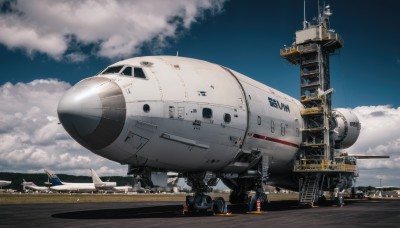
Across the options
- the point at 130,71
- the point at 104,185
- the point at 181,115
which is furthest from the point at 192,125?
the point at 104,185

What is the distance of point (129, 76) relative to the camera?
1892 centimetres

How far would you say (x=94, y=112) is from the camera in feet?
55.8

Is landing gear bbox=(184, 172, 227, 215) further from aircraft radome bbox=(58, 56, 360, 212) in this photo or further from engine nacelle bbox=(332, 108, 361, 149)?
engine nacelle bbox=(332, 108, 361, 149)

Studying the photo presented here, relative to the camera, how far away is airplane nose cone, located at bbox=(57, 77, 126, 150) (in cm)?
1700

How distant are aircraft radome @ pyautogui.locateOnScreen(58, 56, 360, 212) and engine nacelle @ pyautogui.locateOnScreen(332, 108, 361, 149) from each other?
46.0 ft

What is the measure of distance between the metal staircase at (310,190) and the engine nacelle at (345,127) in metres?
6.31

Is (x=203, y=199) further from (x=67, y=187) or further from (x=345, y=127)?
(x=67, y=187)

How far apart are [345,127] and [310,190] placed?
9.86 metres

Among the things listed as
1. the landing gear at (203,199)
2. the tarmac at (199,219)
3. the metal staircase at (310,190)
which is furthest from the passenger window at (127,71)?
the metal staircase at (310,190)

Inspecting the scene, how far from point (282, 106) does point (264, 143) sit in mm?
4896

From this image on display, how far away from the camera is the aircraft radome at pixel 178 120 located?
1747cm

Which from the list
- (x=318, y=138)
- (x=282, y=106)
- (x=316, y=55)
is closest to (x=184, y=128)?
(x=282, y=106)

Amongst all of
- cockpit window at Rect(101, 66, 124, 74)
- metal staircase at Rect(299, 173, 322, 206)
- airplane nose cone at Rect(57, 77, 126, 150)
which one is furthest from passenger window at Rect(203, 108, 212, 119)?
metal staircase at Rect(299, 173, 322, 206)

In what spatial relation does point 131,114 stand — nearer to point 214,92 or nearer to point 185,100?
point 185,100
